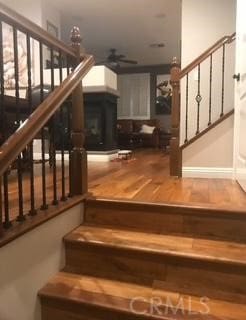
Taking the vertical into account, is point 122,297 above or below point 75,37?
below

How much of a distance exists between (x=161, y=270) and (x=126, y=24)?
5.54 meters

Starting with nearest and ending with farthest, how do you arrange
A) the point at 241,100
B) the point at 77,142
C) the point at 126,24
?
the point at 77,142
the point at 241,100
the point at 126,24

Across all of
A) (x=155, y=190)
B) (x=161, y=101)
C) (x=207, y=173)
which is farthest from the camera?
(x=161, y=101)

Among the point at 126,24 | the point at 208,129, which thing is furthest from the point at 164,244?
the point at 126,24

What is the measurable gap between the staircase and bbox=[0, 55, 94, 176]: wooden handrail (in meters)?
0.72

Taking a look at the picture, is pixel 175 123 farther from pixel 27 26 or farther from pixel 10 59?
pixel 10 59

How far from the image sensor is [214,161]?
310 centimetres

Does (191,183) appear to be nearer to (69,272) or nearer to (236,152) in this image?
(236,152)

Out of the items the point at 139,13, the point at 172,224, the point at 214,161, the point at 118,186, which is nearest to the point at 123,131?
the point at 139,13

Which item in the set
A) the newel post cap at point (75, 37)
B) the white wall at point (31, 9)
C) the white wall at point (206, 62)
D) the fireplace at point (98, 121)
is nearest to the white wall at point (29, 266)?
the newel post cap at point (75, 37)

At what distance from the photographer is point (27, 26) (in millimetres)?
1438

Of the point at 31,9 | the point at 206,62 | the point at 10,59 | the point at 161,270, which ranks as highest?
the point at 31,9

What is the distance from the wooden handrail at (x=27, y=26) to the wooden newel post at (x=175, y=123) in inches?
56.7

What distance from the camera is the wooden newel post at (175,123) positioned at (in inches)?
117
